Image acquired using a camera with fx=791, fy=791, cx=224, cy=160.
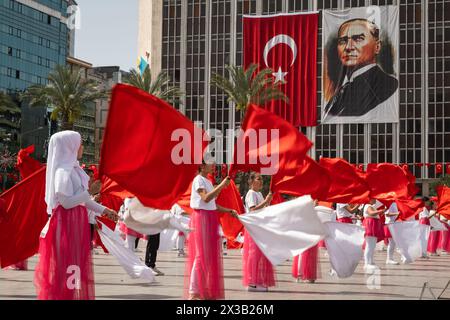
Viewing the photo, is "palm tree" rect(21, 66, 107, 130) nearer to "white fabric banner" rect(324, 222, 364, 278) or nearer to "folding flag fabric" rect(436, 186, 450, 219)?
"folding flag fabric" rect(436, 186, 450, 219)

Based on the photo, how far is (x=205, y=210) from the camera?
1032 centimetres

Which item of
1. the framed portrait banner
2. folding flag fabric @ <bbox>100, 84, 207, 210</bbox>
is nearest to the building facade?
the framed portrait banner

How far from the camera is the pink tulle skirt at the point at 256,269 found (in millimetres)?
12461

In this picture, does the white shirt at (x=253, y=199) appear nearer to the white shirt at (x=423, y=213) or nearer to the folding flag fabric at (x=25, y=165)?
the folding flag fabric at (x=25, y=165)

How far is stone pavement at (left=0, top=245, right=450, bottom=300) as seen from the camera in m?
11.3

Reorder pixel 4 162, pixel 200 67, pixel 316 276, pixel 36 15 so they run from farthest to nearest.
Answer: pixel 36 15 < pixel 200 67 < pixel 4 162 < pixel 316 276

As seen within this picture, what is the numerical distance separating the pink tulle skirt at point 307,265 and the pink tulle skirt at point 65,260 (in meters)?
6.60

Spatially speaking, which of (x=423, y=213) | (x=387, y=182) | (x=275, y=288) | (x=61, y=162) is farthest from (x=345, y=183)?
(x=423, y=213)

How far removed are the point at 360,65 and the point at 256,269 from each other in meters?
59.6

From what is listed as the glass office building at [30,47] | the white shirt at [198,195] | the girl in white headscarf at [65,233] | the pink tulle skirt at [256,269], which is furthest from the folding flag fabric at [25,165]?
the glass office building at [30,47]

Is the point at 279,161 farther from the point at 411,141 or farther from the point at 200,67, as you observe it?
the point at 200,67

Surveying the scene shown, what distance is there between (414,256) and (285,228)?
949 cm

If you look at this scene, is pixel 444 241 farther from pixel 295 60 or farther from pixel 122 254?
pixel 295 60

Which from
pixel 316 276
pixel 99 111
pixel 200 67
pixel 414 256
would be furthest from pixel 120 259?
pixel 99 111
